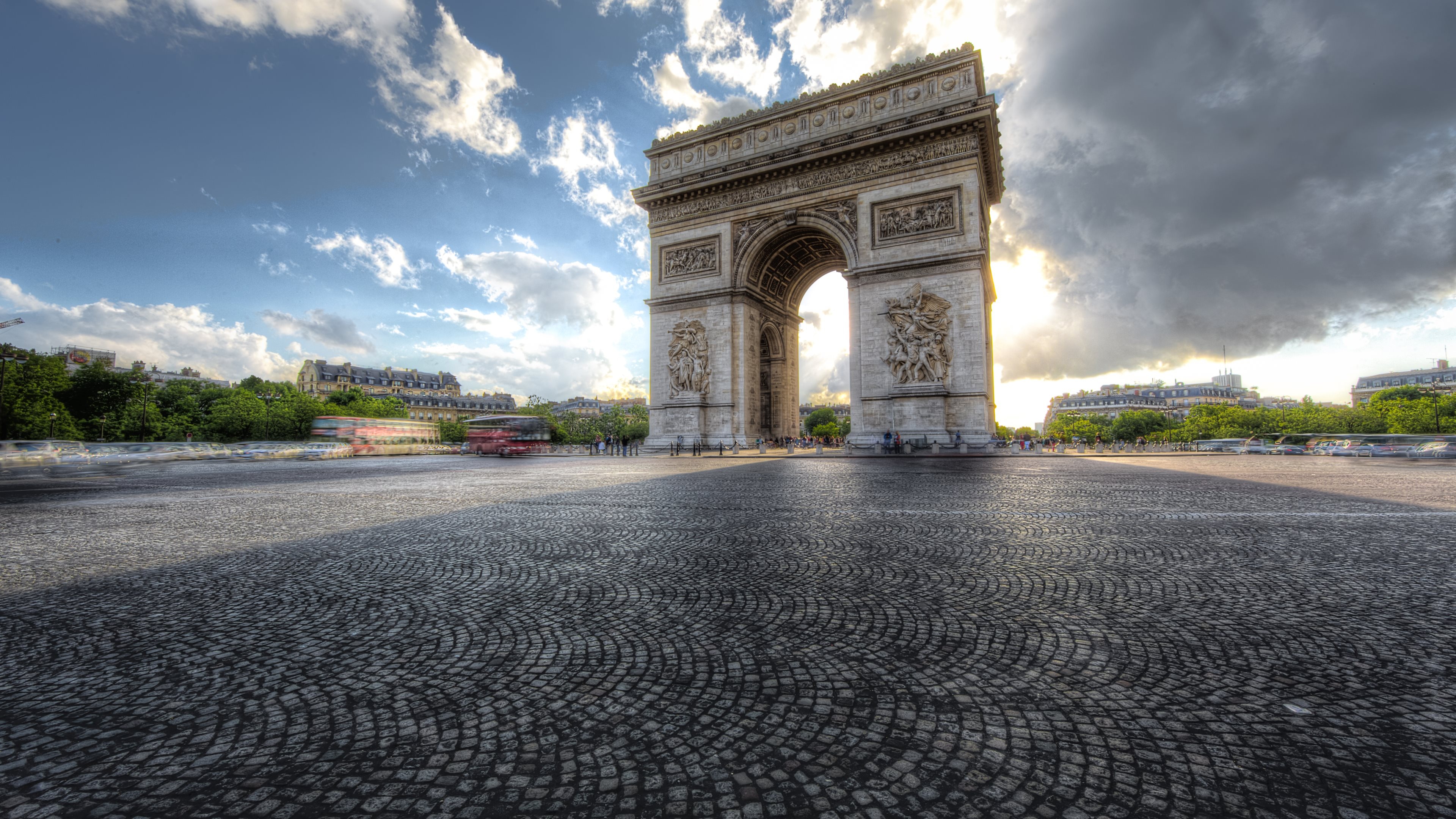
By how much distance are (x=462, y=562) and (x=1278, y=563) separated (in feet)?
18.2

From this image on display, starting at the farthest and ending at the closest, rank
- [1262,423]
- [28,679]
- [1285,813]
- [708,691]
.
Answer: [1262,423] < [28,679] < [708,691] < [1285,813]

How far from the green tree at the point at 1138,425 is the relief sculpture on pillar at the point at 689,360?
86295 mm

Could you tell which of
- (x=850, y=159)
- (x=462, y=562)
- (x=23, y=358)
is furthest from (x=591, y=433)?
(x=462, y=562)

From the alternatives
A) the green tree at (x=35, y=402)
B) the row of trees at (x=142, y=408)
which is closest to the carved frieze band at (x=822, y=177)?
the row of trees at (x=142, y=408)

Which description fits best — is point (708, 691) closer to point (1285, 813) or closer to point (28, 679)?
point (1285, 813)

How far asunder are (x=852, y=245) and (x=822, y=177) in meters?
3.64

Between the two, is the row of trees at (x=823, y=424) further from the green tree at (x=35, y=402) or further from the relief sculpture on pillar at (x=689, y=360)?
the green tree at (x=35, y=402)

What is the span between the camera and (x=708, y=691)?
1977mm

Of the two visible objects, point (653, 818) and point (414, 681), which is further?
point (414, 681)

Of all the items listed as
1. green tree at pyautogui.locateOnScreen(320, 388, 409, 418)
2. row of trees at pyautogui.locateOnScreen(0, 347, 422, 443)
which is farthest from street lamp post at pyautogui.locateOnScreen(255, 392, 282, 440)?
green tree at pyautogui.locateOnScreen(320, 388, 409, 418)

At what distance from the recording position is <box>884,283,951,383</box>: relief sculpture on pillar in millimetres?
22750

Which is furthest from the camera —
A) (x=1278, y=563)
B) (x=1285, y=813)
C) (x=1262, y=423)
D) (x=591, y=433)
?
(x=591, y=433)

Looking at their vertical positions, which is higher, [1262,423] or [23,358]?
[23,358]

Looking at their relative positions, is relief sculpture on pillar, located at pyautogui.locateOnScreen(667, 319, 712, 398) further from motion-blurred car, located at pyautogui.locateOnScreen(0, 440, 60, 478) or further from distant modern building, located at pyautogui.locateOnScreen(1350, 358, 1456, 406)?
distant modern building, located at pyautogui.locateOnScreen(1350, 358, 1456, 406)
